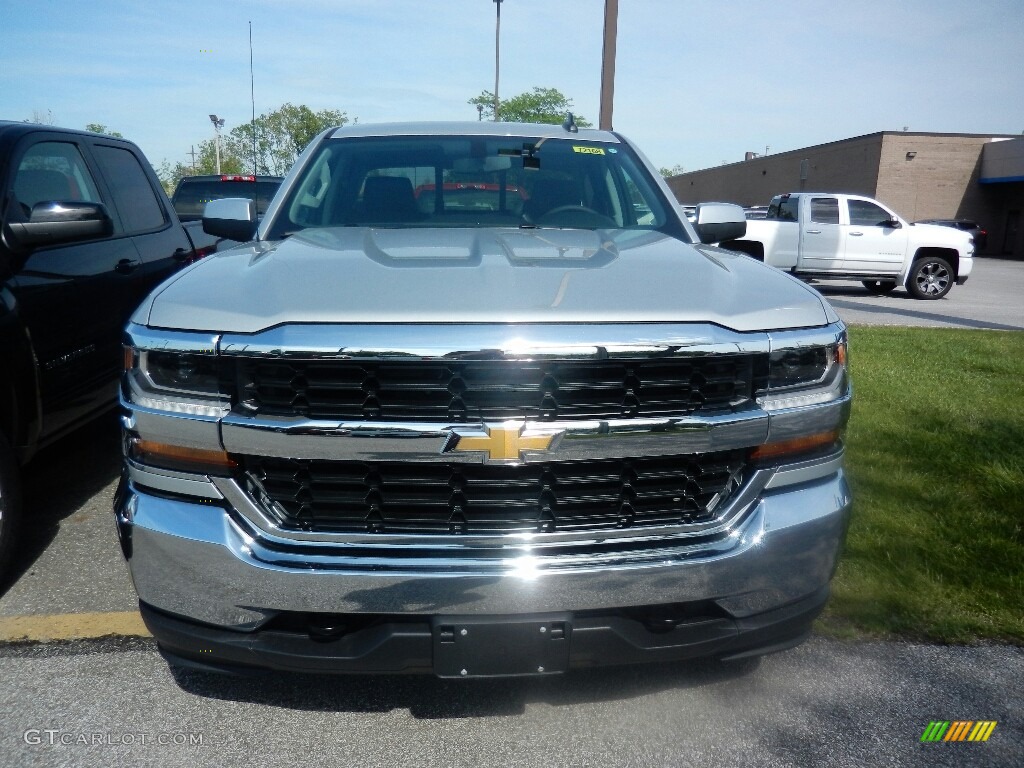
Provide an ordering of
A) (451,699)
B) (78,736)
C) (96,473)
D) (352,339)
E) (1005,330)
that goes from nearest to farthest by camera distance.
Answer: (352,339) → (78,736) → (451,699) → (96,473) → (1005,330)

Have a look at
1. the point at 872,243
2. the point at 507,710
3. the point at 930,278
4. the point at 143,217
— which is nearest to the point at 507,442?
the point at 507,710

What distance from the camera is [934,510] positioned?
4.09 metres

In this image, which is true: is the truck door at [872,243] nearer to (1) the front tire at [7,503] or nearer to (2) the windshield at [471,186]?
(2) the windshield at [471,186]

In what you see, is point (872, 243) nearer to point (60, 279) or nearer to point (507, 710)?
point (60, 279)

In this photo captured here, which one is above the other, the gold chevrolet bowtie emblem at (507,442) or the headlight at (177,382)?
the headlight at (177,382)

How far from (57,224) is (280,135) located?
61022 mm

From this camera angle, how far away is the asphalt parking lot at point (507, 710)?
2.29 meters

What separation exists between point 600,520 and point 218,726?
131 centimetres

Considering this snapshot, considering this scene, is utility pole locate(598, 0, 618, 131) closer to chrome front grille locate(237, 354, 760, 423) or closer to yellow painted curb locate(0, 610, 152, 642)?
yellow painted curb locate(0, 610, 152, 642)

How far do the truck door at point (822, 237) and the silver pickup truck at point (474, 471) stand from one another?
14.4 metres

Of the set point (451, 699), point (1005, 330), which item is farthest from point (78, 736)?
point (1005, 330)

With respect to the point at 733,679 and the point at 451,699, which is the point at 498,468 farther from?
the point at 733,679

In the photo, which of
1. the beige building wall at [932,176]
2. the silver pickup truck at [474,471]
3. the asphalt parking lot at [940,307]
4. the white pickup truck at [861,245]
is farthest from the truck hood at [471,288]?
the beige building wall at [932,176]

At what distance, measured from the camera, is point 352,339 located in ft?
6.22
